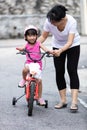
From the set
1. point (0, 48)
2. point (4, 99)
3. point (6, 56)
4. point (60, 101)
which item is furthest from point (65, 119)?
point (0, 48)

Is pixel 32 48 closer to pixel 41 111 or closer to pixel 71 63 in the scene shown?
pixel 71 63

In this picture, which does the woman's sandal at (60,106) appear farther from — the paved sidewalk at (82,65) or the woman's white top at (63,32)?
the woman's white top at (63,32)

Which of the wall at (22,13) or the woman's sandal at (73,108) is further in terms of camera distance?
the wall at (22,13)

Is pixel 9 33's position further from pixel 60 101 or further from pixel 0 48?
pixel 60 101

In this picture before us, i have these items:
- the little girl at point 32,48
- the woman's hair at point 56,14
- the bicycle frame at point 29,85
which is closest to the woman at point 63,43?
the woman's hair at point 56,14

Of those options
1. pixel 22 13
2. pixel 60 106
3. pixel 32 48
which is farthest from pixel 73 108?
pixel 22 13

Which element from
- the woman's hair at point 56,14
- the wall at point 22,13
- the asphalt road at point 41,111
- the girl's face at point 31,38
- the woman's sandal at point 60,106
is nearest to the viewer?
the asphalt road at point 41,111

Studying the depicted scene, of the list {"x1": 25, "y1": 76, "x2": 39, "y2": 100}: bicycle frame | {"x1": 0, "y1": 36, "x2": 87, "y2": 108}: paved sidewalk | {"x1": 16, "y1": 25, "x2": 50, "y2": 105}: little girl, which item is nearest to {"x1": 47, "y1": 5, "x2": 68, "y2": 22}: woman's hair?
{"x1": 16, "y1": 25, "x2": 50, "y2": 105}: little girl

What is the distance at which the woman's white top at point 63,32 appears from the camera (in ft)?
Result: 26.6

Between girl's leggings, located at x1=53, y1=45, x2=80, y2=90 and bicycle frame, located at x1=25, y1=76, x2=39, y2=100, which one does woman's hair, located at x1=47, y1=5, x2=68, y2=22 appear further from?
bicycle frame, located at x1=25, y1=76, x2=39, y2=100

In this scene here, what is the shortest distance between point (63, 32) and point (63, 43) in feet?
0.74

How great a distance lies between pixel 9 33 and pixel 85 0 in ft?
12.6

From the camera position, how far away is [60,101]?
8.99 m

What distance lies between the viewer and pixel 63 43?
8.29 meters
